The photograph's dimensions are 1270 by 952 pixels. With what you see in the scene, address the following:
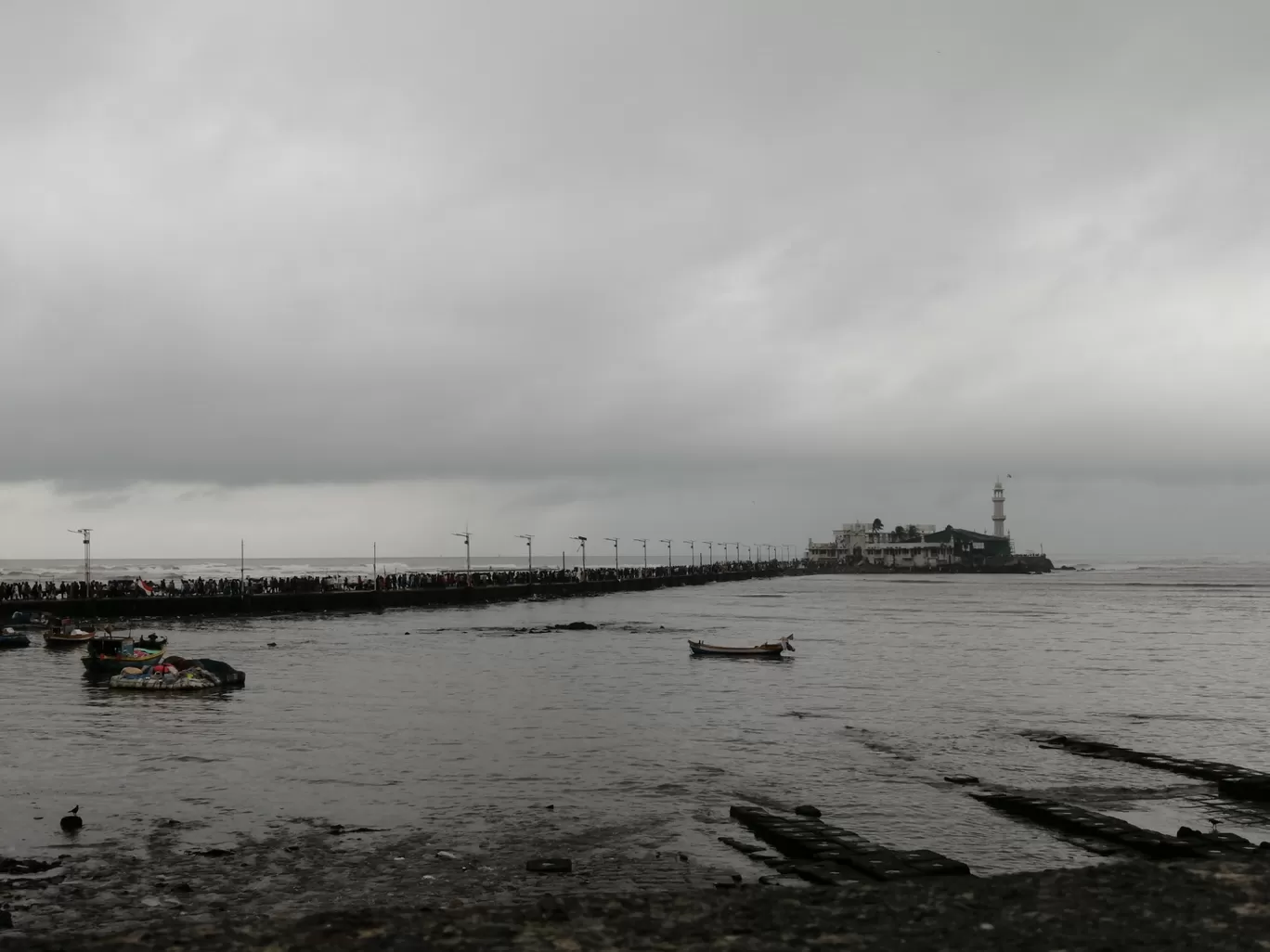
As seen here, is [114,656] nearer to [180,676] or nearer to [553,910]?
[180,676]

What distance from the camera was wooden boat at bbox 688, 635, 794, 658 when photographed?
5669 cm

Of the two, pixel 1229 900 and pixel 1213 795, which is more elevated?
pixel 1229 900

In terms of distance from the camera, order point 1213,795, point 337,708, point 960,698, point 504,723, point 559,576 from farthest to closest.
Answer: point 559,576 < point 960,698 < point 337,708 < point 504,723 < point 1213,795

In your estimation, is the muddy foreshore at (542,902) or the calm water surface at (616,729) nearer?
the muddy foreshore at (542,902)

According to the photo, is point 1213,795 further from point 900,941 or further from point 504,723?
point 504,723

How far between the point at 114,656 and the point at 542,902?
1472 inches

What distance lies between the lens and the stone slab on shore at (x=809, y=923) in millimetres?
10672

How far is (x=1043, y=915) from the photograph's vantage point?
464 inches

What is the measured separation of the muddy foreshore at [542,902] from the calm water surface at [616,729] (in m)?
1.87

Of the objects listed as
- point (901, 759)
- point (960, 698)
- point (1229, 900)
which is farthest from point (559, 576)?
point (1229, 900)

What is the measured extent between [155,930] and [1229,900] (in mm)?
12223

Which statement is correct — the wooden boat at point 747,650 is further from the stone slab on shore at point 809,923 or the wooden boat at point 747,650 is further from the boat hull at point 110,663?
the stone slab on shore at point 809,923

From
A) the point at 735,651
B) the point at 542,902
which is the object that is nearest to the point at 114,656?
the point at 735,651

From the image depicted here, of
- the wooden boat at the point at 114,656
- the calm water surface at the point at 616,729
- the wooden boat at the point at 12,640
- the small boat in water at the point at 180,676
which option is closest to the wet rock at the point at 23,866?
the calm water surface at the point at 616,729
